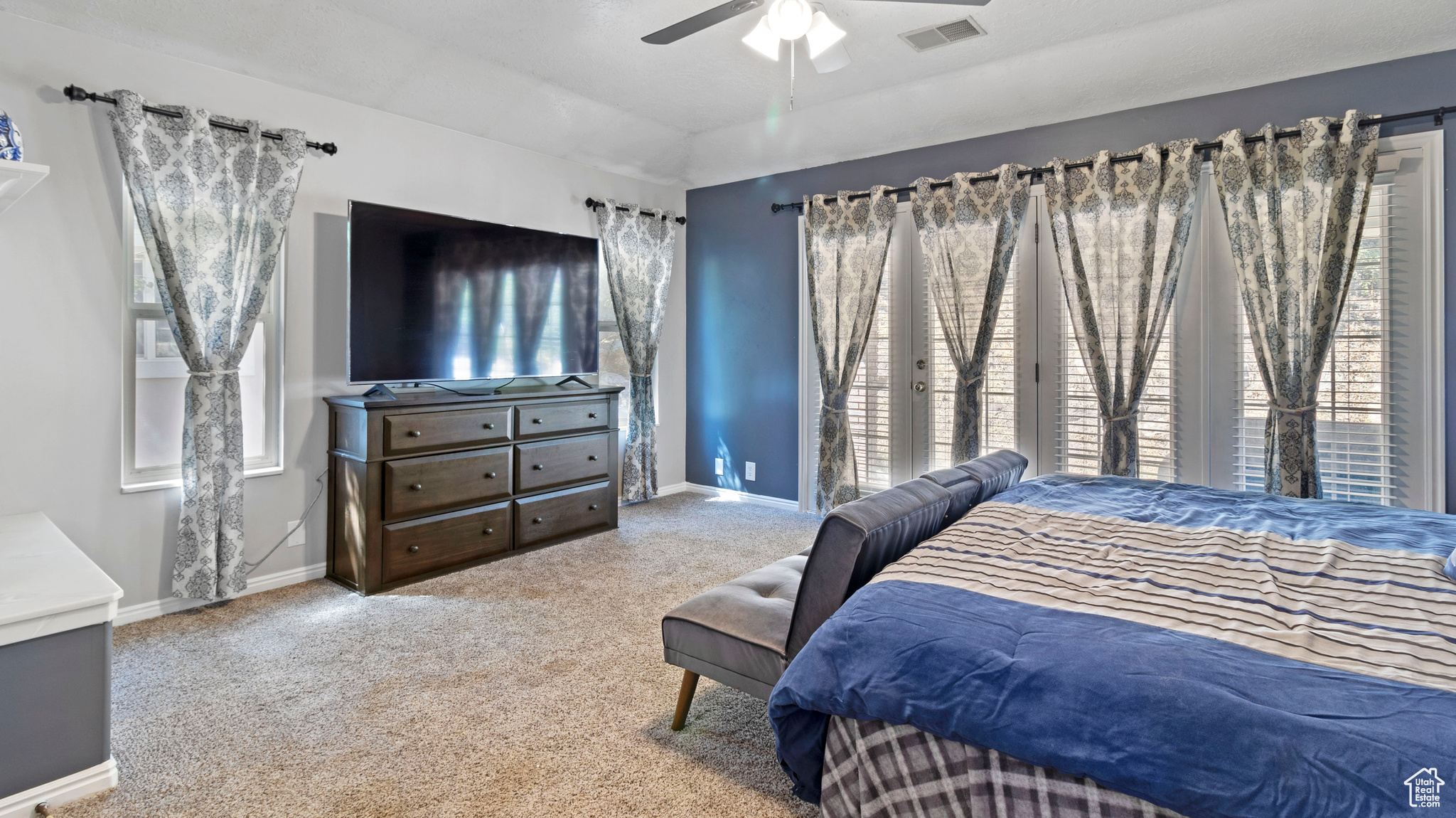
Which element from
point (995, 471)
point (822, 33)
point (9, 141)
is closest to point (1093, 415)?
point (995, 471)

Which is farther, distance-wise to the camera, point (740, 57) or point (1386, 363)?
point (740, 57)

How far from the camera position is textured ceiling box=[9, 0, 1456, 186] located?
3.11m

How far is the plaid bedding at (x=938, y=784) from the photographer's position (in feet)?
3.98

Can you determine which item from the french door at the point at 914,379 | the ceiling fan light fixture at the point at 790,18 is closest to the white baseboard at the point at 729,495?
the french door at the point at 914,379

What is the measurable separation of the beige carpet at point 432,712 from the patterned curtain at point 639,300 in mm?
1791

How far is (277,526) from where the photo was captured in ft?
11.6

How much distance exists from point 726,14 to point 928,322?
2686 mm

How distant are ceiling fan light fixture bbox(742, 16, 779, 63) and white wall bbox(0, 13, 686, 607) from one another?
2.30 meters

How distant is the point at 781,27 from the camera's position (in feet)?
8.27

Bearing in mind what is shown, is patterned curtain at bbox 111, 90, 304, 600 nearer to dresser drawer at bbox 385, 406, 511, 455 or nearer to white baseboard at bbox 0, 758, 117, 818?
dresser drawer at bbox 385, 406, 511, 455

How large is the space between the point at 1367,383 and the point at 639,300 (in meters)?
4.18

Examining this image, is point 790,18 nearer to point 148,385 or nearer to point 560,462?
point 560,462

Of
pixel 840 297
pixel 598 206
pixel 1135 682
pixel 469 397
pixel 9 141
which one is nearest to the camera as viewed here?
pixel 1135 682

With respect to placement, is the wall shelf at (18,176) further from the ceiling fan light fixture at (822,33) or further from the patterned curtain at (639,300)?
the patterned curtain at (639,300)
